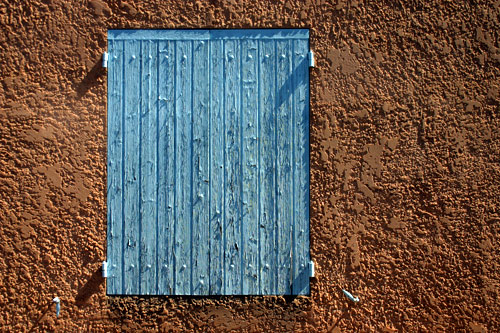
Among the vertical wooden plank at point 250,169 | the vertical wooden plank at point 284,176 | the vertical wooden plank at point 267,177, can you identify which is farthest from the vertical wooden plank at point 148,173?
the vertical wooden plank at point 284,176

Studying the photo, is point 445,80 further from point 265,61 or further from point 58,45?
point 58,45

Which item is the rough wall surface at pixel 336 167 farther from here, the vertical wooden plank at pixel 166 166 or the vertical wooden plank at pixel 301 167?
the vertical wooden plank at pixel 166 166

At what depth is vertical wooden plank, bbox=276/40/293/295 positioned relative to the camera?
392 cm

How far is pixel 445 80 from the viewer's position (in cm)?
398

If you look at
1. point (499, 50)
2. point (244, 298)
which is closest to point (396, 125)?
point (499, 50)

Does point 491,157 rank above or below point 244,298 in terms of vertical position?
above

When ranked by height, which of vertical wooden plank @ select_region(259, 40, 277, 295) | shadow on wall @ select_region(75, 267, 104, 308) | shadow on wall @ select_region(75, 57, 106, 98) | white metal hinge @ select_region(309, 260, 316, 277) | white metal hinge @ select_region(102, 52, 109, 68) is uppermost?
white metal hinge @ select_region(102, 52, 109, 68)

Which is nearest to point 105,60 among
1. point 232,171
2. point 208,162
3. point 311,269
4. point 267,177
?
point 208,162

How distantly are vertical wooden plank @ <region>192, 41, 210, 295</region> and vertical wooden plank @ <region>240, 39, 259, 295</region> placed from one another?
12.5 inches

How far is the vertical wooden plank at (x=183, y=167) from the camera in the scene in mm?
3910

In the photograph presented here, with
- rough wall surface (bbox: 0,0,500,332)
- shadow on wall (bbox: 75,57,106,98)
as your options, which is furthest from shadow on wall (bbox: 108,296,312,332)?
shadow on wall (bbox: 75,57,106,98)

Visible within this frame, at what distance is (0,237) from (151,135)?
1.53 meters

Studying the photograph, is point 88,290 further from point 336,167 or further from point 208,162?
point 336,167

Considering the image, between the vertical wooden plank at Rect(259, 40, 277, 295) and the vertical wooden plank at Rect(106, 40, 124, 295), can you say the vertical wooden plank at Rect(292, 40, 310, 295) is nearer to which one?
the vertical wooden plank at Rect(259, 40, 277, 295)
